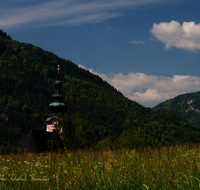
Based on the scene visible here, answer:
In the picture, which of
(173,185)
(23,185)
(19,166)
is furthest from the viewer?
(19,166)

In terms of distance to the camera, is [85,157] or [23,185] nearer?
[23,185]

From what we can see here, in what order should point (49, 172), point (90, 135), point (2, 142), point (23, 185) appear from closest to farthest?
1. point (23, 185)
2. point (49, 172)
3. point (90, 135)
4. point (2, 142)

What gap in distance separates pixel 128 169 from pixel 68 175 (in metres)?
1.48

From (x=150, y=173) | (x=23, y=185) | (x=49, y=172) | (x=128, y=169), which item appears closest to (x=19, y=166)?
(x=49, y=172)

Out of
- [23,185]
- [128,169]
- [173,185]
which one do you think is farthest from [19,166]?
[173,185]

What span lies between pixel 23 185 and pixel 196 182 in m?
3.78

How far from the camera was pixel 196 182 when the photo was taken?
5461 millimetres

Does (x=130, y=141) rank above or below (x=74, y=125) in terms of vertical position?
below

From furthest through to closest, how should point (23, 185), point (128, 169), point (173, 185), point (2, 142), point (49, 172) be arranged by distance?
point (2, 142) → point (49, 172) → point (128, 169) → point (23, 185) → point (173, 185)

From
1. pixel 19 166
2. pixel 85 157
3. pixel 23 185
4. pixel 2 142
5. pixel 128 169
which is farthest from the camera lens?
pixel 2 142

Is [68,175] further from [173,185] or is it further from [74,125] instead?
[74,125]

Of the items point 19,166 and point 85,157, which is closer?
point 19,166

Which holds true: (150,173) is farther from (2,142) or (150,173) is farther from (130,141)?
(2,142)

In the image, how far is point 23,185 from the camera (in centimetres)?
602
